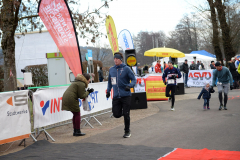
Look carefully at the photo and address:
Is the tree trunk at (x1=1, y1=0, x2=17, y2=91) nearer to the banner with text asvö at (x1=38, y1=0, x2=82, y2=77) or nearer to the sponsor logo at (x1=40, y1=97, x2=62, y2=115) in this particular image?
the banner with text asvö at (x1=38, y1=0, x2=82, y2=77)

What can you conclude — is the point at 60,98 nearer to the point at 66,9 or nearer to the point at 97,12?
the point at 66,9

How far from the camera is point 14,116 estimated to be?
680 centimetres

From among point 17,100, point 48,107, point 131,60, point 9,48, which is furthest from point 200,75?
point 17,100

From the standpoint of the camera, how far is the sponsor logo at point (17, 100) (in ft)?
22.0

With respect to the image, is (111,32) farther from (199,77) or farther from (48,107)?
(199,77)

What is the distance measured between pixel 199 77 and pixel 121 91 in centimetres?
1686

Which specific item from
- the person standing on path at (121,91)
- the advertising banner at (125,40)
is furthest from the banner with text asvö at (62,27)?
the advertising banner at (125,40)

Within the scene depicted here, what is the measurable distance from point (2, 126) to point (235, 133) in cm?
534

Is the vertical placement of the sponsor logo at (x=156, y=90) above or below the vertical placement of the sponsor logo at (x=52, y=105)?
below

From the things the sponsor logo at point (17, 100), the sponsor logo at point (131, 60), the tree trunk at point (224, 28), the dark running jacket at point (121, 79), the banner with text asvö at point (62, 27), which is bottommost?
the sponsor logo at point (17, 100)

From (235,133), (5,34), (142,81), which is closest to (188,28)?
(142,81)

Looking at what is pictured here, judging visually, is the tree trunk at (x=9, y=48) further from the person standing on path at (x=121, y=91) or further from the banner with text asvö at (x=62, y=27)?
the person standing on path at (x=121, y=91)

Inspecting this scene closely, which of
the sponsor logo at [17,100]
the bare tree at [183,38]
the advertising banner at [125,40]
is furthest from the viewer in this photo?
the bare tree at [183,38]

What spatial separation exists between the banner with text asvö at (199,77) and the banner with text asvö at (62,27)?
589 inches
